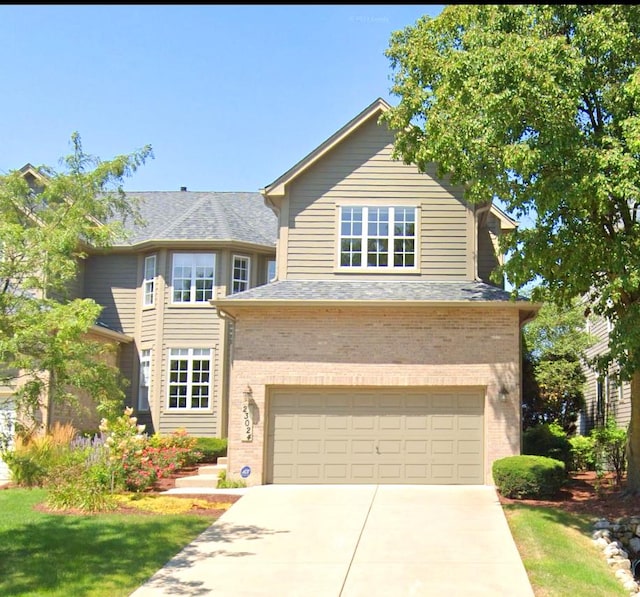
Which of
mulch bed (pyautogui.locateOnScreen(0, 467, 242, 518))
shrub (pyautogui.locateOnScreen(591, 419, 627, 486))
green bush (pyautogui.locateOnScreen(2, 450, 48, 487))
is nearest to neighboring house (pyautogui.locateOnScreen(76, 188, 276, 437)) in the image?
mulch bed (pyautogui.locateOnScreen(0, 467, 242, 518))

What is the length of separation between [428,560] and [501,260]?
12.5m

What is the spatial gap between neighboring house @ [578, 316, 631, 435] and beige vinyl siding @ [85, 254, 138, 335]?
14.8 meters

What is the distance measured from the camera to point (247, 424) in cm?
1875

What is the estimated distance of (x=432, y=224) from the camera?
20.6 meters

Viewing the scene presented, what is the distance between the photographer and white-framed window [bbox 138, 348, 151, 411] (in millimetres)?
25766

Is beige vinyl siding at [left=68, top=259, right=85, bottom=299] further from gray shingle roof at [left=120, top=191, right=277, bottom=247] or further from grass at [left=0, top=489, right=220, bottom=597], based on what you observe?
grass at [left=0, top=489, right=220, bottom=597]

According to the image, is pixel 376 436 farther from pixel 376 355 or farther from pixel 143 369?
pixel 143 369

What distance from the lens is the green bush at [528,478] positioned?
1636 cm

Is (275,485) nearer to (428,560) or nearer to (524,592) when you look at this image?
(428,560)

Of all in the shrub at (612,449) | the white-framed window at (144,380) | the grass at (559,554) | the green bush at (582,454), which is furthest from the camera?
the white-framed window at (144,380)

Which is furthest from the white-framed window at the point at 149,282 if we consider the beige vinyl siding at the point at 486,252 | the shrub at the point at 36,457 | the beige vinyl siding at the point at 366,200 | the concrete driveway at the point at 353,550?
the concrete driveway at the point at 353,550

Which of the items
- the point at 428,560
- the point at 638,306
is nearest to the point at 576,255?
the point at 638,306

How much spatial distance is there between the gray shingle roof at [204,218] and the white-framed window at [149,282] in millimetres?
801

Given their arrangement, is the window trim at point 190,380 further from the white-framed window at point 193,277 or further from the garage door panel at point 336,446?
the garage door panel at point 336,446
